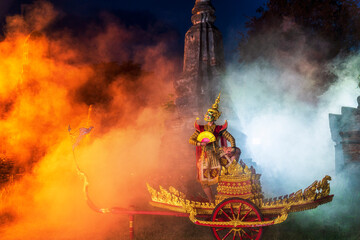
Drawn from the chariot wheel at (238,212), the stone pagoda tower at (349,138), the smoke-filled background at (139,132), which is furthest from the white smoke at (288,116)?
the chariot wheel at (238,212)

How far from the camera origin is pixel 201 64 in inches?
474

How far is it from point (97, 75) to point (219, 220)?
18440 mm

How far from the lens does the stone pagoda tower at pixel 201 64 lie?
11.5 metres

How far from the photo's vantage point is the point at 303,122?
1568 cm

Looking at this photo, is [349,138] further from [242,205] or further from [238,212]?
[238,212]

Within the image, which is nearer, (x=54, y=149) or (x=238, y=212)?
(x=238, y=212)

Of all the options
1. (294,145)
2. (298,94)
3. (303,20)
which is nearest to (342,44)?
(303,20)

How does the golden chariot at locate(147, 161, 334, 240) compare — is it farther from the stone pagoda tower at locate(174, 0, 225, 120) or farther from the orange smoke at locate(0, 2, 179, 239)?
the stone pagoda tower at locate(174, 0, 225, 120)

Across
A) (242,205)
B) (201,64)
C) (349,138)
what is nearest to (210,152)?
(242,205)

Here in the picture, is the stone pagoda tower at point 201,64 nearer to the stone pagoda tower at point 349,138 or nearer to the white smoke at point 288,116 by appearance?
the white smoke at point 288,116

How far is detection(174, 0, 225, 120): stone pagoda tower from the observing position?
11.5 m

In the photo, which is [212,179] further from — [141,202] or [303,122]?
[303,122]

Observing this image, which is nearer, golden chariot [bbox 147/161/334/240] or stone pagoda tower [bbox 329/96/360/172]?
golden chariot [bbox 147/161/334/240]

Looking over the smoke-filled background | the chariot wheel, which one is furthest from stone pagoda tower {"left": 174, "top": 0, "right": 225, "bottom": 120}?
the chariot wheel
